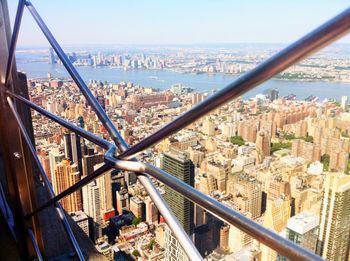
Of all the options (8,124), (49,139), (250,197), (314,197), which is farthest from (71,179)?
(8,124)

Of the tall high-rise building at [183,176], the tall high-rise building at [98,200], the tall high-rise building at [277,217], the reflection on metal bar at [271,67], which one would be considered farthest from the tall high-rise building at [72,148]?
the reflection on metal bar at [271,67]

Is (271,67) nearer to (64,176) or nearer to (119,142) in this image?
(119,142)

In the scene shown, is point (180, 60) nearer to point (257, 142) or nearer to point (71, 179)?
point (71, 179)

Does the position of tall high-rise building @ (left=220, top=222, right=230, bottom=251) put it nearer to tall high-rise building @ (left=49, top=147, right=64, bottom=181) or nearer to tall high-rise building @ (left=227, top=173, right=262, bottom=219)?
tall high-rise building @ (left=227, top=173, right=262, bottom=219)

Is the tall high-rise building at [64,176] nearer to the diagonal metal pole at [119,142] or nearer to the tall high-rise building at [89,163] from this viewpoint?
the tall high-rise building at [89,163]

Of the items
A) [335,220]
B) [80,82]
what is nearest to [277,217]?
[335,220]

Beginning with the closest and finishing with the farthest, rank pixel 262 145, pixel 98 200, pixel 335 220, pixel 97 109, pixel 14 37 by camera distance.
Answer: pixel 97 109, pixel 14 37, pixel 335 220, pixel 98 200, pixel 262 145

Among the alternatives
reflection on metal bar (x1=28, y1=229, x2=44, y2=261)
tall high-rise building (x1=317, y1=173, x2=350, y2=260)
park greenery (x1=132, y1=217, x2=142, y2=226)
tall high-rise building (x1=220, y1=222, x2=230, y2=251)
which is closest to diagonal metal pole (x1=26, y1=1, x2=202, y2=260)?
reflection on metal bar (x1=28, y1=229, x2=44, y2=261)

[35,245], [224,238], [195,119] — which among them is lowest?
[224,238]
